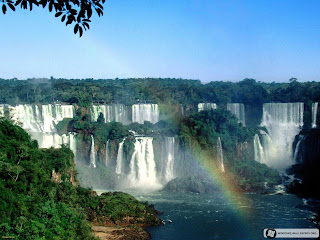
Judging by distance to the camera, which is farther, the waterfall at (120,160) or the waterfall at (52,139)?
the waterfall at (120,160)

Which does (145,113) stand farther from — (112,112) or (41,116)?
(41,116)

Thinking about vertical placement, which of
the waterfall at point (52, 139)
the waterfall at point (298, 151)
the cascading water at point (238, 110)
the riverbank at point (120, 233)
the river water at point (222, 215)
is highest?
the cascading water at point (238, 110)

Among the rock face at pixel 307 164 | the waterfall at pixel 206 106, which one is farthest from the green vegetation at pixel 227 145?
the waterfall at pixel 206 106

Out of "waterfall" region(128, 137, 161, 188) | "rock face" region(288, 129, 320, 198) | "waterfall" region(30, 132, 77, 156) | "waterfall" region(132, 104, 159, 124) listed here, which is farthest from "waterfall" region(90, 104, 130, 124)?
"rock face" region(288, 129, 320, 198)

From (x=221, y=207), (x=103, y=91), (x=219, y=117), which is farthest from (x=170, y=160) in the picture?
(x=103, y=91)

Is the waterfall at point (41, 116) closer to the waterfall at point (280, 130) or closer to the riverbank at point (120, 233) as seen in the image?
the waterfall at point (280, 130)

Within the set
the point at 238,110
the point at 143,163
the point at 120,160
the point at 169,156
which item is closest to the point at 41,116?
the point at 120,160

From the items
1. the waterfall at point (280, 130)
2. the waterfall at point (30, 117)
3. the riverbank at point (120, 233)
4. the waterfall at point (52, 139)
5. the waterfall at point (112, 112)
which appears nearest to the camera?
the riverbank at point (120, 233)
